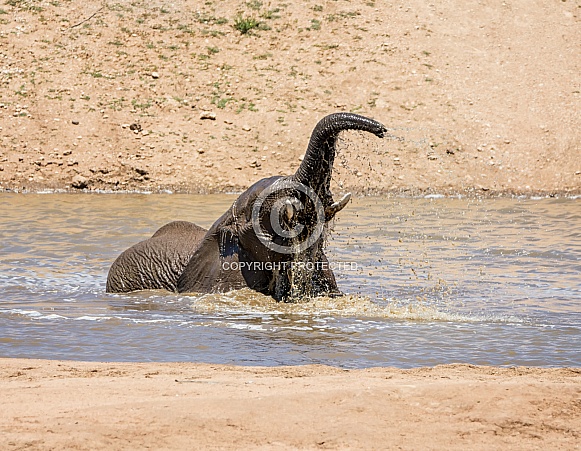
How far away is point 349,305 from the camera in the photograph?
893 cm

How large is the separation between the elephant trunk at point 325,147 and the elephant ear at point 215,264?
2.96 ft

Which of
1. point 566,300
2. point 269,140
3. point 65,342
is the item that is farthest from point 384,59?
point 65,342

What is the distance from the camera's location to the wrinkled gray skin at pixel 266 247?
27.0 feet

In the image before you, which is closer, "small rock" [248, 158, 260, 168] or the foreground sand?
the foreground sand

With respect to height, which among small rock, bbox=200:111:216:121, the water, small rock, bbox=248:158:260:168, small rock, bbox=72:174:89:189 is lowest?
the water

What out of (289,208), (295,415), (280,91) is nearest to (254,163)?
(280,91)

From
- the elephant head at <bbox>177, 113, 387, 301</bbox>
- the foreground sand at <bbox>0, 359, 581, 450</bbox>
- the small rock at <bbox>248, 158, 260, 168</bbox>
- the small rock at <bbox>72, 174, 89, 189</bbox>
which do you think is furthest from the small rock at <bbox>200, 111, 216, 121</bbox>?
the foreground sand at <bbox>0, 359, 581, 450</bbox>

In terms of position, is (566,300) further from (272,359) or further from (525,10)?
(525,10)

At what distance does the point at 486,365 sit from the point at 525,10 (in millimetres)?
26150

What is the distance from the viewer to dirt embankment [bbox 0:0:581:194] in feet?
76.3

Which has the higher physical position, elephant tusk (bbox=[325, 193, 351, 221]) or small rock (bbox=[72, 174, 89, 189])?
small rock (bbox=[72, 174, 89, 189])

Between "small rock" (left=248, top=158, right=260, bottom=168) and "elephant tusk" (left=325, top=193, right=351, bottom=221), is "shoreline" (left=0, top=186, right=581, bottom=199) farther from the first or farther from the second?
"elephant tusk" (left=325, top=193, right=351, bottom=221)

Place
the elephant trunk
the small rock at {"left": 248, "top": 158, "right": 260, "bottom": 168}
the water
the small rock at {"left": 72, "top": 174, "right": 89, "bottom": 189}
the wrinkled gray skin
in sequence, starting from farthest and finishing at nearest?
the small rock at {"left": 248, "top": 158, "right": 260, "bottom": 168} < the small rock at {"left": 72, "top": 174, "right": 89, "bottom": 189} < the wrinkled gray skin < the elephant trunk < the water

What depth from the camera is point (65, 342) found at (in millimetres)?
7656
